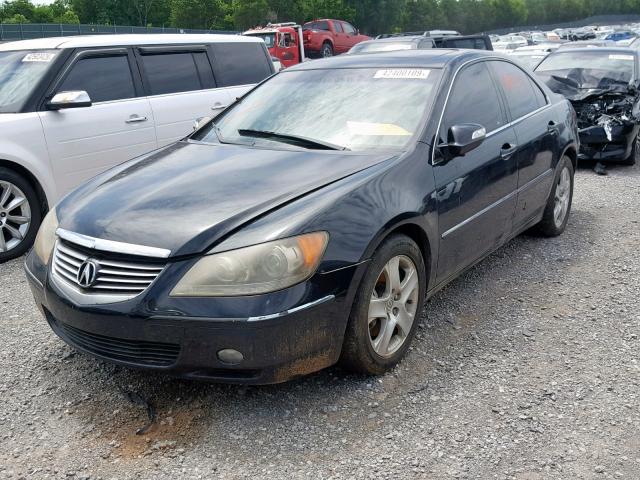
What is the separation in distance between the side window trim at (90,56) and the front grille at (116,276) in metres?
3.15

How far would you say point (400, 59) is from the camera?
13.8 feet

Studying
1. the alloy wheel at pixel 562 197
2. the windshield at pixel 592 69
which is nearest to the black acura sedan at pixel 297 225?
the alloy wheel at pixel 562 197

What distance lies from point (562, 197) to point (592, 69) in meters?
5.07

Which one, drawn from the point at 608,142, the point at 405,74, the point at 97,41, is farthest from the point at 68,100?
the point at 608,142

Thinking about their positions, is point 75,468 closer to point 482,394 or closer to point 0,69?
point 482,394

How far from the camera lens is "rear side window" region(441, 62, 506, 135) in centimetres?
390

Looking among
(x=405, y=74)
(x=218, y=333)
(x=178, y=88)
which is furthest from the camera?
(x=178, y=88)

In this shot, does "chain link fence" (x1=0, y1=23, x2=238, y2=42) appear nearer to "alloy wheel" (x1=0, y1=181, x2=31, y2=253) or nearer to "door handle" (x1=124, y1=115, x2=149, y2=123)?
"door handle" (x1=124, y1=115, x2=149, y2=123)

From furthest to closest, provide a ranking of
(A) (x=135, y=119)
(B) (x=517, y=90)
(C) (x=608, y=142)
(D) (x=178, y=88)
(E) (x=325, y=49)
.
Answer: (E) (x=325, y=49), (C) (x=608, y=142), (D) (x=178, y=88), (A) (x=135, y=119), (B) (x=517, y=90)

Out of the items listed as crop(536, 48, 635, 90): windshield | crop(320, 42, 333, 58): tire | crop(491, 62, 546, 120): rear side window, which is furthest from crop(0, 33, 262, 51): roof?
crop(320, 42, 333, 58): tire

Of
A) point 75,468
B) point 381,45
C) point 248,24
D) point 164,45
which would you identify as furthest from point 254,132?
point 248,24

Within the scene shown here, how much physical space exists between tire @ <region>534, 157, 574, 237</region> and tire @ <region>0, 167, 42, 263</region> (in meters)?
4.26

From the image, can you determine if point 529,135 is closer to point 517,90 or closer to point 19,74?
point 517,90

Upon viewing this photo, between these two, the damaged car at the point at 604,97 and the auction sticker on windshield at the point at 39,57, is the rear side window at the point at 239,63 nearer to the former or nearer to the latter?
the auction sticker on windshield at the point at 39,57
